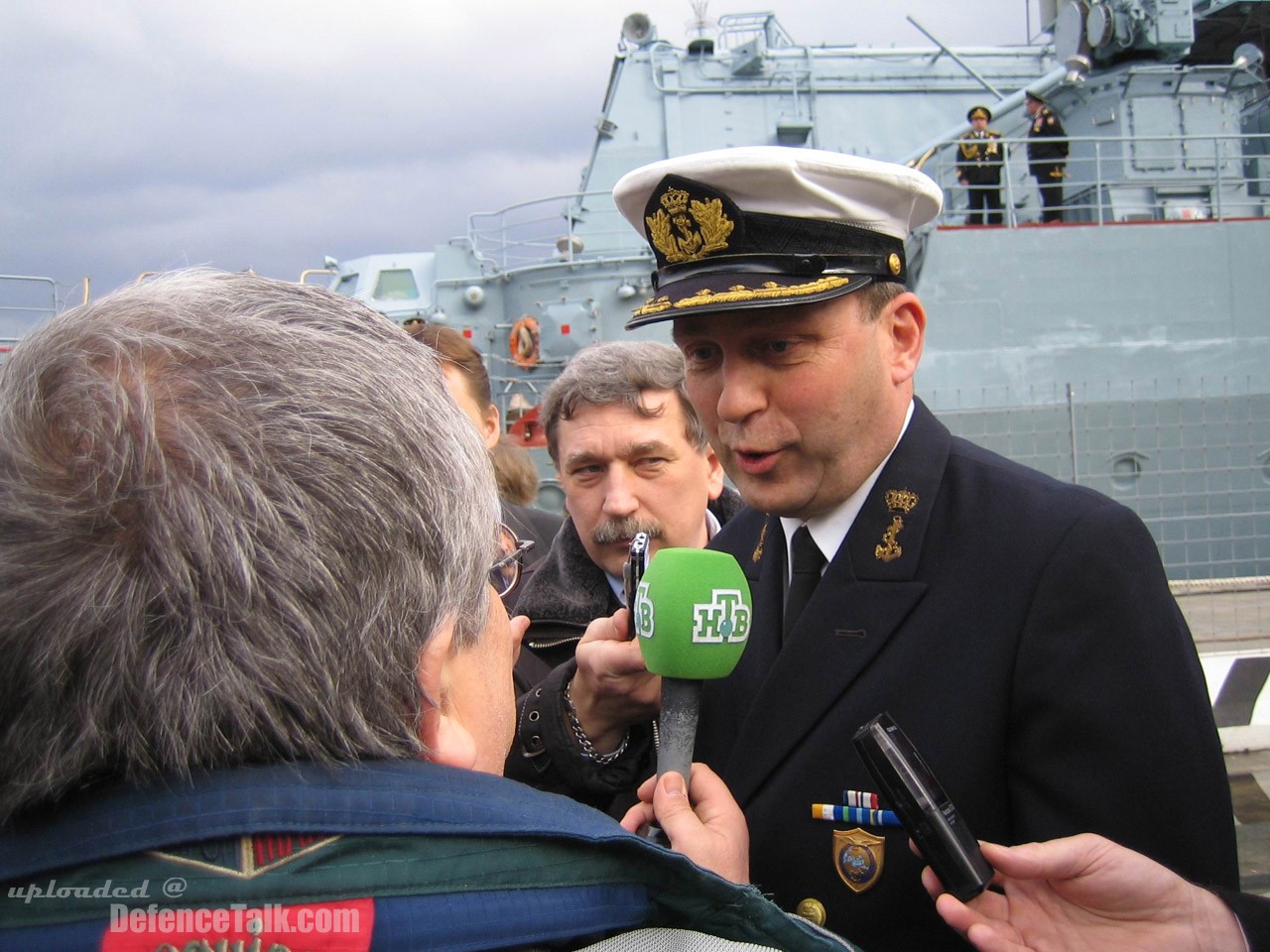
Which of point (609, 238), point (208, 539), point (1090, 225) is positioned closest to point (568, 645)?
point (208, 539)

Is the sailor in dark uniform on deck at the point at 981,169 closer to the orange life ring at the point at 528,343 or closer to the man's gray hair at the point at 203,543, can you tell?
the orange life ring at the point at 528,343

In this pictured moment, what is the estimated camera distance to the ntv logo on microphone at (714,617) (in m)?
1.55

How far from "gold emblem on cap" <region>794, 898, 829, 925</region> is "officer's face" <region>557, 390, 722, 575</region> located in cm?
121

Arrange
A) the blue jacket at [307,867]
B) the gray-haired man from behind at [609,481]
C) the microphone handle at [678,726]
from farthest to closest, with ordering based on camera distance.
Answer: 1. the gray-haired man from behind at [609,481]
2. the microphone handle at [678,726]
3. the blue jacket at [307,867]

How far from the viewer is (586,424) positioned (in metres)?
2.83

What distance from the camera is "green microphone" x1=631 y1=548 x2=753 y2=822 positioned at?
5.11ft

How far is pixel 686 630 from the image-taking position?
1556 millimetres

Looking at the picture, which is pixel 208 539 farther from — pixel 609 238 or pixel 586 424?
pixel 609 238

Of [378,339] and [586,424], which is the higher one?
[378,339]

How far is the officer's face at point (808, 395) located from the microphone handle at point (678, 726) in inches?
14.3

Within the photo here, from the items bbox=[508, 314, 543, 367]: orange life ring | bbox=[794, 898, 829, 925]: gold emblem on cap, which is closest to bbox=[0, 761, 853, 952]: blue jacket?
bbox=[794, 898, 829, 925]: gold emblem on cap

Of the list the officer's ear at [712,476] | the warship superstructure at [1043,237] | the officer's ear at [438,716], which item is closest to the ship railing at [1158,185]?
the warship superstructure at [1043,237]

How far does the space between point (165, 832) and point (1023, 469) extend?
1.38 meters
